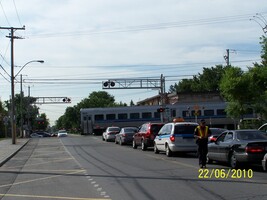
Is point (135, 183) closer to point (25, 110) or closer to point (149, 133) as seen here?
point (149, 133)

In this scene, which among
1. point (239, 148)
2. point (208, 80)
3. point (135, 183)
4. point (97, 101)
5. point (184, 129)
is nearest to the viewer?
point (135, 183)

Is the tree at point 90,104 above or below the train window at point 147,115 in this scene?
above

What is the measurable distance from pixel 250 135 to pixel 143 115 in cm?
4752

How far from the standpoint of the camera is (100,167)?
17.9m

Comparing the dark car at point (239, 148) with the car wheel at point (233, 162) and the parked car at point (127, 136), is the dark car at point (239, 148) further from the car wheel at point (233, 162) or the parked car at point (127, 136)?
the parked car at point (127, 136)

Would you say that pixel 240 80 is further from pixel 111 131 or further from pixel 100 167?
pixel 100 167

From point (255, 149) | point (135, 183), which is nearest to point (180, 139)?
point (255, 149)

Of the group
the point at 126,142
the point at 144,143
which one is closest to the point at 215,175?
the point at 144,143

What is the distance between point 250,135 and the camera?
16219 millimetres

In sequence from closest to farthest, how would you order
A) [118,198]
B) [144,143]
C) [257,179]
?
[118,198] → [257,179] → [144,143]

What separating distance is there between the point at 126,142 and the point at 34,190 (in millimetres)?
24268

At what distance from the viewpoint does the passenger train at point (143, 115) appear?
6256 centimetres

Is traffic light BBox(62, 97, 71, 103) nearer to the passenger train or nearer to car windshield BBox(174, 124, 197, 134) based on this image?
the passenger train

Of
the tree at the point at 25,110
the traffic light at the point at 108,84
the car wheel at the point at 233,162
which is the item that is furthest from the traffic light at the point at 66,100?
the car wheel at the point at 233,162
